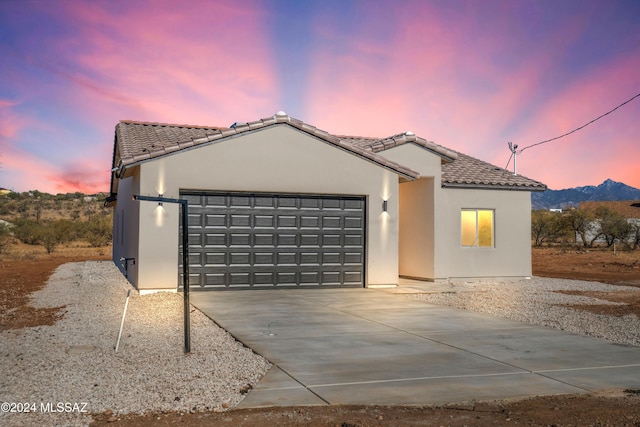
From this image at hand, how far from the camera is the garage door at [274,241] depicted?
15.3 meters

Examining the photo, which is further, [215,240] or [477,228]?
[477,228]

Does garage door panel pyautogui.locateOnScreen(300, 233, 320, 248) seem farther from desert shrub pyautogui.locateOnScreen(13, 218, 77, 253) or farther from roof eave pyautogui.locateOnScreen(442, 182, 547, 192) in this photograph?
desert shrub pyautogui.locateOnScreen(13, 218, 77, 253)

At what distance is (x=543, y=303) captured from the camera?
14.2 metres

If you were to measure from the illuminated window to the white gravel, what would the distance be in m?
10.4

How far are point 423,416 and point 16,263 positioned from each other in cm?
2645

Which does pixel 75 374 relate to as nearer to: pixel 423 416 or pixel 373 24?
pixel 423 416

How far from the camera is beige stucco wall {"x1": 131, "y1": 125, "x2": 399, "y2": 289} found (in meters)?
14.8

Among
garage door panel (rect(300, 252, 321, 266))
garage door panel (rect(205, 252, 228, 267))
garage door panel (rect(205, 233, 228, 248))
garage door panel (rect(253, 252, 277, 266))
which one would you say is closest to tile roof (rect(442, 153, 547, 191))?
garage door panel (rect(300, 252, 321, 266))

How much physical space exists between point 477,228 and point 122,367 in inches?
567

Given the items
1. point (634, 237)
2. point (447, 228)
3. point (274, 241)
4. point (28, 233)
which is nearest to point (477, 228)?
point (447, 228)

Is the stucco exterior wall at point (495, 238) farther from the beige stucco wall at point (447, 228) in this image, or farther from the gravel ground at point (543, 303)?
the gravel ground at point (543, 303)

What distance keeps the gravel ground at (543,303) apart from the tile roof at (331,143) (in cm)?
320

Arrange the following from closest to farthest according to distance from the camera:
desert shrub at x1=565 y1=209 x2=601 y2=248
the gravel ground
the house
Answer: the gravel ground → the house → desert shrub at x1=565 y1=209 x2=601 y2=248

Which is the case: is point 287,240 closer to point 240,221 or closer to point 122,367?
point 240,221
